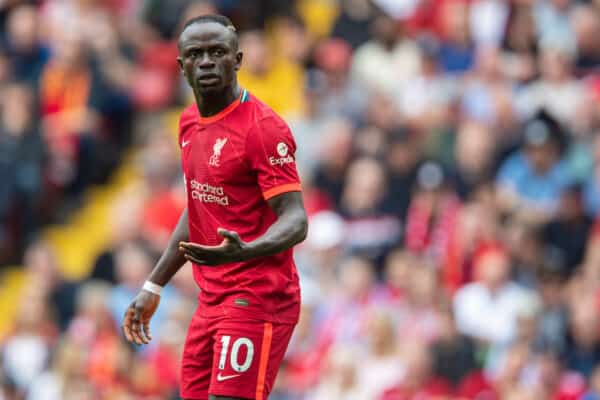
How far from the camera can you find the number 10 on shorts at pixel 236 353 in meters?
6.62

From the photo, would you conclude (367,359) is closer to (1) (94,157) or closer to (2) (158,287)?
(2) (158,287)

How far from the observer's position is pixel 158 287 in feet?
23.4

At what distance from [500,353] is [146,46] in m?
6.00

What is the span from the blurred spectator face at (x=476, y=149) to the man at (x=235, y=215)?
211 inches

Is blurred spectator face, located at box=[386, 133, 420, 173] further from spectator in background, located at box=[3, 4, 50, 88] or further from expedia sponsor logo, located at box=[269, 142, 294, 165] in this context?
expedia sponsor logo, located at box=[269, 142, 294, 165]

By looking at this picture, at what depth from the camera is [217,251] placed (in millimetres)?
6211

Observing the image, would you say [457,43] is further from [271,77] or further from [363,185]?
[363,185]

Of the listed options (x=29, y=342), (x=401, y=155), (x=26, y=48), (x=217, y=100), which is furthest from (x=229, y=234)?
(x=26, y=48)

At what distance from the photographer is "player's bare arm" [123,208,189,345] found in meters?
7.04

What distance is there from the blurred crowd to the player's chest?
12.6 ft

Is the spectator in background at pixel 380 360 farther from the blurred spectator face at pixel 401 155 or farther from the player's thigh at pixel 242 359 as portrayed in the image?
the player's thigh at pixel 242 359

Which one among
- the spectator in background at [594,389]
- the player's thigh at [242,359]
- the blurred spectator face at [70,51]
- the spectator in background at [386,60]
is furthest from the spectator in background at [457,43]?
the player's thigh at [242,359]

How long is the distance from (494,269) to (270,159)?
472cm

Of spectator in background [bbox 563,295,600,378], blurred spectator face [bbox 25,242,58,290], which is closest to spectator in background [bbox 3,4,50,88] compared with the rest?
blurred spectator face [bbox 25,242,58,290]
